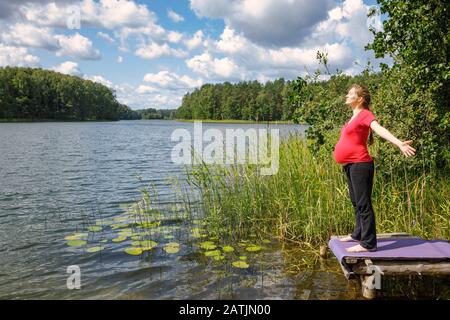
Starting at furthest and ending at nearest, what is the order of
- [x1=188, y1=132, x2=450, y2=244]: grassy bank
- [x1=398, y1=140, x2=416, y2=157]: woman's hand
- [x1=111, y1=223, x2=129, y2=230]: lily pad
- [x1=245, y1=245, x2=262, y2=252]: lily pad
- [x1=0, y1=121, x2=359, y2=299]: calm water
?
[x1=111, y1=223, x2=129, y2=230]: lily pad
[x1=245, y1=245, x2=262, y2=252]: lily pad
[x1=188, y1=132, x2=450, y2=244]: grassy bank
[x1=0, y1=121, x2=359, y2=299]: calm water
[x1=398, y1=140, x2=416, y2=157]: woman's hand

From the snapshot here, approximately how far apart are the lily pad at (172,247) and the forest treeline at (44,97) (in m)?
85.8

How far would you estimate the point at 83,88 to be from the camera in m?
108

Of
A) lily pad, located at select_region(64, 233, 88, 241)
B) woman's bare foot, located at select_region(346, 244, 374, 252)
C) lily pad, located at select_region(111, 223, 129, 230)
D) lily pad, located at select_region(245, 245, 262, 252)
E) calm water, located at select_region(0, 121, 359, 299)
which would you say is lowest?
calm water, located at select_region(0, 121, 359, 299)

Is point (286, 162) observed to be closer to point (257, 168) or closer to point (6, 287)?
point (257, 168)

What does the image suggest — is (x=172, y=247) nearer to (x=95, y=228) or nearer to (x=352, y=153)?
(x=95, y=228)

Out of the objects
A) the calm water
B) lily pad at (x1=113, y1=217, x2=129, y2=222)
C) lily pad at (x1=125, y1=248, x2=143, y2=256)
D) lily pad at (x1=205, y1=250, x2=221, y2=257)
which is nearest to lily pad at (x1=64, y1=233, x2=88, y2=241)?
the calm water

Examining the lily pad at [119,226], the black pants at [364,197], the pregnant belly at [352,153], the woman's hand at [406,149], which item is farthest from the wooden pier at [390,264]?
the lily pad at [119,226]

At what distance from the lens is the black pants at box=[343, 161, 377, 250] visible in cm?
448

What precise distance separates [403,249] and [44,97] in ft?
332

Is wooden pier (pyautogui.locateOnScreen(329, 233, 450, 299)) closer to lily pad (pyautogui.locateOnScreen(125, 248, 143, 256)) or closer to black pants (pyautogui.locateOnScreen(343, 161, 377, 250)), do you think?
black pants (pyautogui.locateOnScreen(343, 161, 377, 250))

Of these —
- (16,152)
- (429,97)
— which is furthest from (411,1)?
(16,152)

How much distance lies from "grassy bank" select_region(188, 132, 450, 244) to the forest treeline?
85.6 meters

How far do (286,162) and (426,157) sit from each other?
8.64ft

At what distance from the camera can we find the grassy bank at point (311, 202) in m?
6.09
